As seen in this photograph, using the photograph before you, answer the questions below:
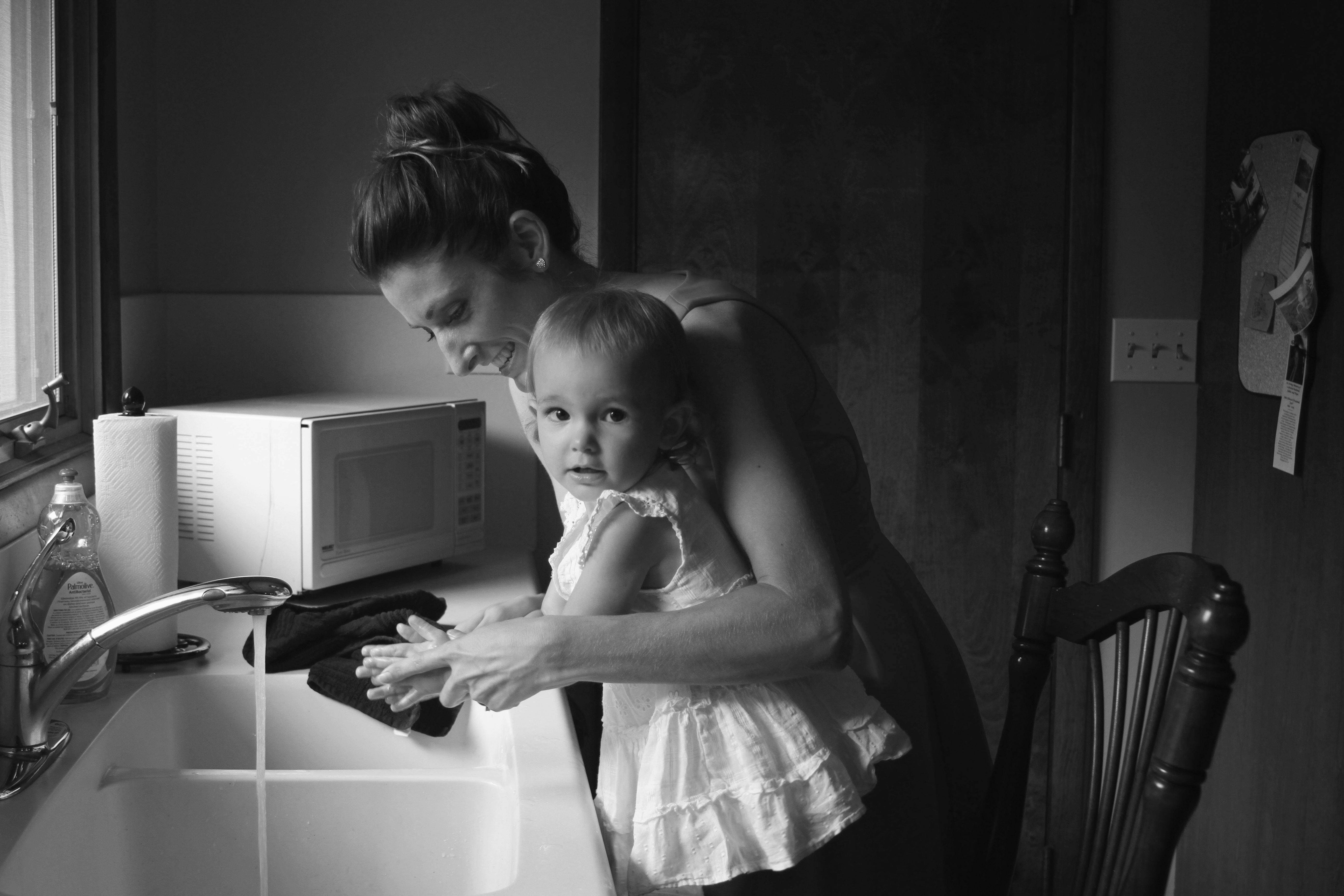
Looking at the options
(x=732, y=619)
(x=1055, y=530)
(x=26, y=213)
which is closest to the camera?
(x=732, y=619)

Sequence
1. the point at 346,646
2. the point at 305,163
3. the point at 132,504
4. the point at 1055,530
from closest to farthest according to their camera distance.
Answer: the point at 1055,530, the point at 132,504, the point at 346,646, the point at 305,163

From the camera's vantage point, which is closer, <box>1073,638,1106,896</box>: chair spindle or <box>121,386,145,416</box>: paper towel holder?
<box>1073,638,1106,896</box>: chair spindle

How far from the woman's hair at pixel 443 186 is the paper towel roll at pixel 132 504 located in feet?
1.51

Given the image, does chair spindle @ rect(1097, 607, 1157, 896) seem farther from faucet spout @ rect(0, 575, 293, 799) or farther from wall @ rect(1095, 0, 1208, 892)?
wall @ rect(1095, 0, 1208, 892)

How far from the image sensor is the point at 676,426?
3.55ft

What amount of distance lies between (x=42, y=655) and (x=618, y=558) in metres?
Answer: 0.55

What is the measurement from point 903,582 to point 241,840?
785 millimetres

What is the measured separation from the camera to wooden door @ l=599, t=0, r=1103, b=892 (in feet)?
8.11

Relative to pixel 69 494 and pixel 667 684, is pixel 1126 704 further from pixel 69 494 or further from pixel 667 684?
pixel 69 494

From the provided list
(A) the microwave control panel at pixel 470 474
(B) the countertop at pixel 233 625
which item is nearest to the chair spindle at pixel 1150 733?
(B) the countertop at pixel 233 625

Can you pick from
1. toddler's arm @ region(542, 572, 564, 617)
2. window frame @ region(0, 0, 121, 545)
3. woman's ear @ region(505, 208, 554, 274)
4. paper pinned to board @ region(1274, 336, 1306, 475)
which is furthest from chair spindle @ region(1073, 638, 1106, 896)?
window frame @ region(0, 0, 121, 545)

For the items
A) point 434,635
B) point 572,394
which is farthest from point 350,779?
point 572,394

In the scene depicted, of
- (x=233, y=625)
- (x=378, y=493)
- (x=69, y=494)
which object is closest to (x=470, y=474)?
(x=378, y=493)

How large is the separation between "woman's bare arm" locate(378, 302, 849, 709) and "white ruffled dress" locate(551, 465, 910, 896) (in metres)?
0.06
